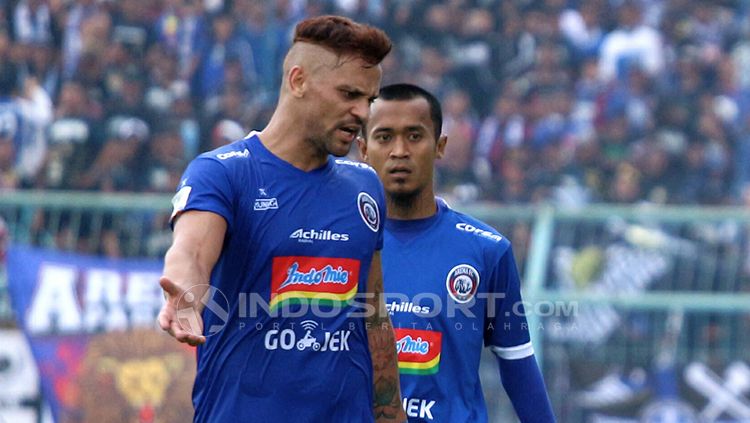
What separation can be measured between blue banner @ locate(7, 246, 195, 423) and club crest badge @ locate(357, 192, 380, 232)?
20.1 ft

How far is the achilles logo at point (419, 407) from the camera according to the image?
5520 millimetres

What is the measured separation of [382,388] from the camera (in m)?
4.70

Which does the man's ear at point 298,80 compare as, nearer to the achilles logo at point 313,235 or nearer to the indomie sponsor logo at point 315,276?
the achilles logo at point 313,235

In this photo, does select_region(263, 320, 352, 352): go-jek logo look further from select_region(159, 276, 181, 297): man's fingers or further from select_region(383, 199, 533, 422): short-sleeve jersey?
select_region(383, 199, 533, 422): short-sleeve jersey

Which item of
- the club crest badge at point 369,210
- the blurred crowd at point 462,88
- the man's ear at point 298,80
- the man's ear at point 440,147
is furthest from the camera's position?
the blurred crowd at point 462,88

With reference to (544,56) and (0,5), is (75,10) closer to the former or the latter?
(0,5)

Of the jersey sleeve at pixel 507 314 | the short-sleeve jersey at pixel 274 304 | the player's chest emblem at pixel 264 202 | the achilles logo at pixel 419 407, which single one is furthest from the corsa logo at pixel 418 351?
the player's chest emblem at pixel 264 202

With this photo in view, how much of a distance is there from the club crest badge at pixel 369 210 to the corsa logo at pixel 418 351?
112 centimetres

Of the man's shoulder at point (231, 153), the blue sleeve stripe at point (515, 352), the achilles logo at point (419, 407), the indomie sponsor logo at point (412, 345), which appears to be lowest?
the achilles logo at point (419, 407)

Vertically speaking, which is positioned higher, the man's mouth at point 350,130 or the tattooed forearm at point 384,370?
the man's mouth at point 350,130

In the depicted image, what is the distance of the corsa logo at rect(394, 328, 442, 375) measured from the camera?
5578 mm

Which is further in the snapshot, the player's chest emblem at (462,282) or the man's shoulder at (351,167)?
the player's chest emblem at (462,282)

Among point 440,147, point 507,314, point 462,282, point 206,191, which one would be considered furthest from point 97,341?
point 206,191

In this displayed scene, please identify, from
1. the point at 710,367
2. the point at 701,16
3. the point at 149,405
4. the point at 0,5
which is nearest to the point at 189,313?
the point at 149,405
